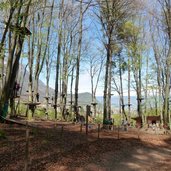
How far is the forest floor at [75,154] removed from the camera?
28.3 ft

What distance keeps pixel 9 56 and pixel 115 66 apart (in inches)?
870

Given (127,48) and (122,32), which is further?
(127,48)

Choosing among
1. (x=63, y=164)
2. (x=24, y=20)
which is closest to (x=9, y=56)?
(x=24, y=20)

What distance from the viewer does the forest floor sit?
8617mm

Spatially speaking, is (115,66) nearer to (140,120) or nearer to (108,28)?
(140,120)

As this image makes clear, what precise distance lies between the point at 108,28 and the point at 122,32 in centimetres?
434

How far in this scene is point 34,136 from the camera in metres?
11.6

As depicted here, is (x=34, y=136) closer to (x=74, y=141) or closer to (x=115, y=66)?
(x=74, y=141)

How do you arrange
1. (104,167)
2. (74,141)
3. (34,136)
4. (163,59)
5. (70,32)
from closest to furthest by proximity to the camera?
(104,167), (34,136), (74,141), (163,59), (70,32)

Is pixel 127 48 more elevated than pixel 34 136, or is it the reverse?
pixel 127 48

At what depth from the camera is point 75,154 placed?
399 inches

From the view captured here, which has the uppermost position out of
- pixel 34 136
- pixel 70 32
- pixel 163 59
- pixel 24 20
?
pixel 70 32

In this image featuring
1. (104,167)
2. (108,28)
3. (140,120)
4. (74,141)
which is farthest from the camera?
(140,120)

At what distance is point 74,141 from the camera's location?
12.3 metres
